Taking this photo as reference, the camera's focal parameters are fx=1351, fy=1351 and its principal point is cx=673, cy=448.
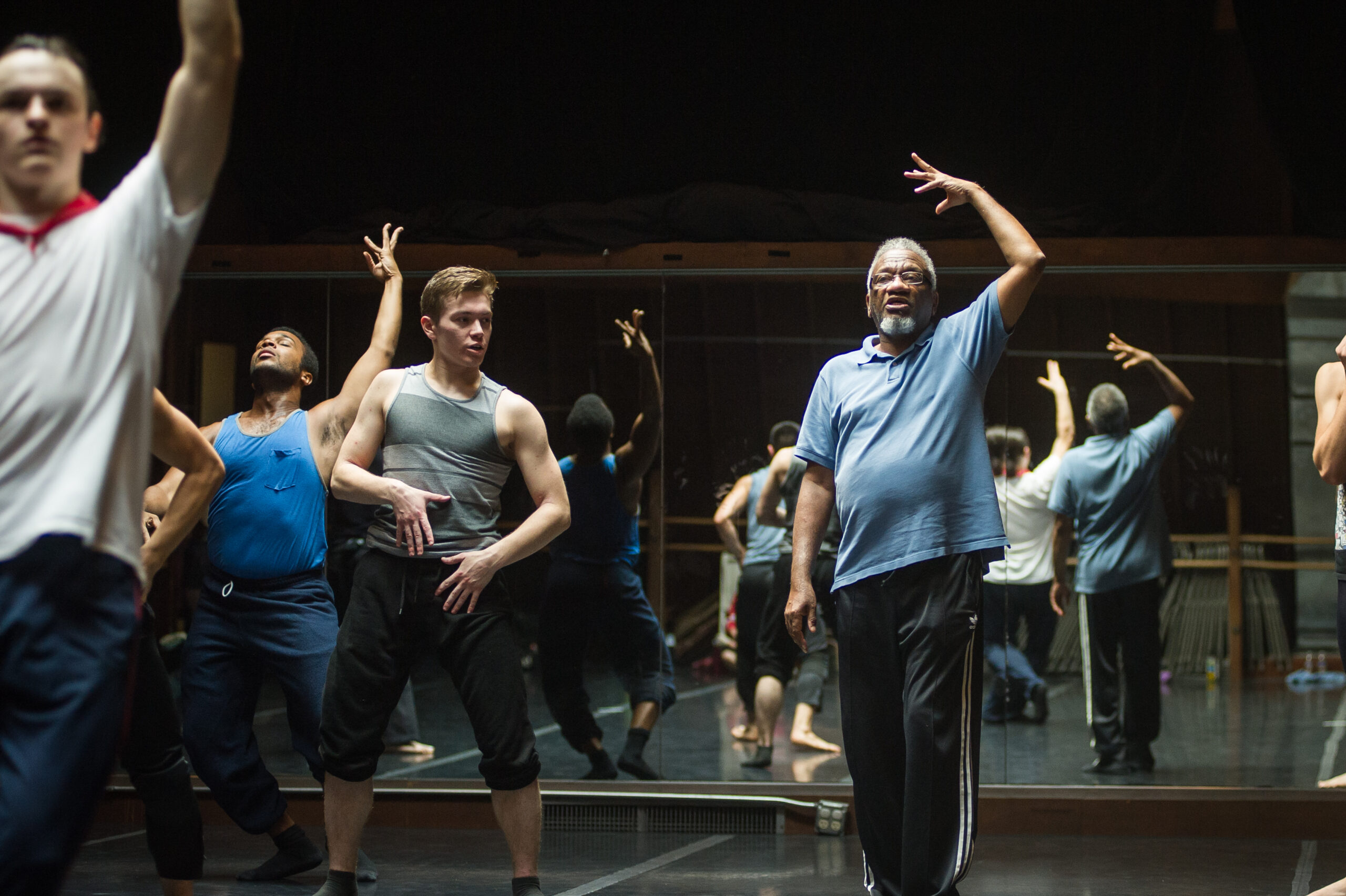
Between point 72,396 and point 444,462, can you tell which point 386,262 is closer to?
point 444,462

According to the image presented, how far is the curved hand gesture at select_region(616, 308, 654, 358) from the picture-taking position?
544 cm

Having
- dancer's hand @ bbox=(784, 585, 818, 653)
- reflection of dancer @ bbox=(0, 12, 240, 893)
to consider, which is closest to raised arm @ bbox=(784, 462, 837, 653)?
dancer's hand @ bbox=(784, 585, 818, 653)

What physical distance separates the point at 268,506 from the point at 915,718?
208 cm

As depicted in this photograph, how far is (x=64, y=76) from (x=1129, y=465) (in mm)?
4569

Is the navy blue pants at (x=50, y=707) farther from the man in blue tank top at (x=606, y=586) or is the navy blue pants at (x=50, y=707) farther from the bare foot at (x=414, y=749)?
the bare foot at (x=414, y=749)

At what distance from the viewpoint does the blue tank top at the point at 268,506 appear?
4.11 meters

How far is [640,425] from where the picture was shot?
543 centimetres

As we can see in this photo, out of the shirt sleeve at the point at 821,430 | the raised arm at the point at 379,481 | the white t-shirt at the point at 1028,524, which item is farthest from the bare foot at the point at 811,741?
the raised arm at the point at 379,481

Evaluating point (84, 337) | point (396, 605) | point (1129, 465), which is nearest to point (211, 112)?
point (84, 337)

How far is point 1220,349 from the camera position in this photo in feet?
18.0

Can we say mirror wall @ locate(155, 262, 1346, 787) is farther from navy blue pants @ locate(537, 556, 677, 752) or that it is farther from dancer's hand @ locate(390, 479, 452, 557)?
dancer's hand @ locate(390, 479, 452, 557)

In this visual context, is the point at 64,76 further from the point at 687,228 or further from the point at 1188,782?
the point at 1188,782

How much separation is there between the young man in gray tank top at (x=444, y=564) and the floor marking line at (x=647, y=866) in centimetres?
61

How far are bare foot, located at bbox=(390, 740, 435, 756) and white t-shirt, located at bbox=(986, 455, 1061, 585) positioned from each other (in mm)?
2409
